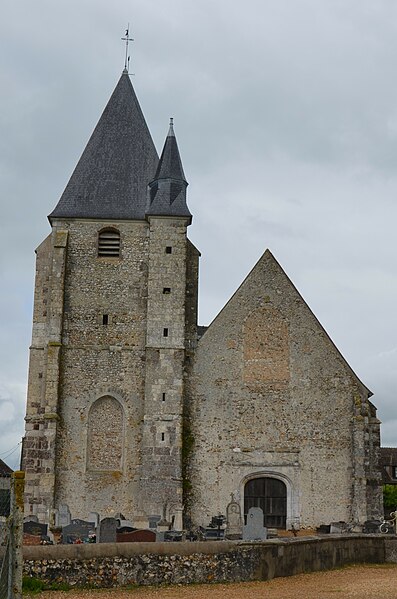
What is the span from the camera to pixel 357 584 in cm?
1180

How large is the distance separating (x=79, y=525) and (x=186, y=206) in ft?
35.6

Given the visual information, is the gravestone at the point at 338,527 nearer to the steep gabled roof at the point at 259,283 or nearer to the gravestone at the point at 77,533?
the steep gabled roof at the point at 259,283

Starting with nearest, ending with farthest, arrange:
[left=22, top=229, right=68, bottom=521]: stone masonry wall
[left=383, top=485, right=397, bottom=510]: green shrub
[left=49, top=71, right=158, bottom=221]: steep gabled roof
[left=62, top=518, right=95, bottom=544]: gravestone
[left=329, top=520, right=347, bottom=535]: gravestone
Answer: [left=62, top=518, right=95, bottom=544]: gravestone, [left=329, top=520, right=347, bottom=535]: gravestone, [left=22, top=229, right=68, bottom=521]: stone masonry wall, [left=49, top=71, right=158, bottom=221]: steep gabled roof, [left=383, top=485, right=397, bottom=510]: green shrub

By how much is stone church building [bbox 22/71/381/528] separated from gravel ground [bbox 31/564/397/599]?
1094cm

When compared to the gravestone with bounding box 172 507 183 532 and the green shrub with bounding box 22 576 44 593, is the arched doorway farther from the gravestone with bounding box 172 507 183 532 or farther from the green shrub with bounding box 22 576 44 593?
the green shrub with bounding box 22 576 44 593

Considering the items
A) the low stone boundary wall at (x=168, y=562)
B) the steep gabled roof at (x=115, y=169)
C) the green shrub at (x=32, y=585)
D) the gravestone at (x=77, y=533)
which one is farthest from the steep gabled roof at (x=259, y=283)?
the green shrub at (x=32, y=585)

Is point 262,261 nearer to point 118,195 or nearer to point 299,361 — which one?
point 299,361

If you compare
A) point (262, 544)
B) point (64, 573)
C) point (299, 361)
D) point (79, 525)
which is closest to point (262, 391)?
point (299, 361)

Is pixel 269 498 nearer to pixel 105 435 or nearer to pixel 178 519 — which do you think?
pixel 178 519

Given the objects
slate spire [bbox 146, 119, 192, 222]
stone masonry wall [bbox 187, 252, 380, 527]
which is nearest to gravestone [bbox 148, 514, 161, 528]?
stone masonry wall [bbox 187, 252, 380, 527]

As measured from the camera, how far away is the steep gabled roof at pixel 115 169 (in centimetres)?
2584

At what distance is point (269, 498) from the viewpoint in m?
24.1

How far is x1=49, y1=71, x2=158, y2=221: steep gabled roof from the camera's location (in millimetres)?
25844

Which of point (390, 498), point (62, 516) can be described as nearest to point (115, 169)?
point (62, 516)
